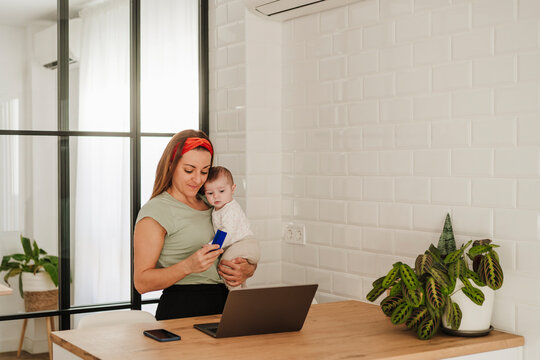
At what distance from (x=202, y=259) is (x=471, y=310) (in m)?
0.99

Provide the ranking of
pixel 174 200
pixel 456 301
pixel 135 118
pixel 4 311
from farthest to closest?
pixel 135 118
pixel 4 311
pixel 174 200
pixel 456 301

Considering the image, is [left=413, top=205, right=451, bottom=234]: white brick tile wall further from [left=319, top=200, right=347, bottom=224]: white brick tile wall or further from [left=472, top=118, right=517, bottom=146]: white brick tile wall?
[left=319, top=200, right=347, bottom=224]: white brick tile wall

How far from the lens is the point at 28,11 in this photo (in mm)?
3363

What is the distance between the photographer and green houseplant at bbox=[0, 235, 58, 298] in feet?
10.9

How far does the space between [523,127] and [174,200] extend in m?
1.36

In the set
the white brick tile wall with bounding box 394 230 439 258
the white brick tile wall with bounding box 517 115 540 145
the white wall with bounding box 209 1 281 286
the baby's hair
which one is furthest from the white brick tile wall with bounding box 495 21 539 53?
the white wall with bounding box 209 1 281 286

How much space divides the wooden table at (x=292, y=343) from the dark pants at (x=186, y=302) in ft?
0.69

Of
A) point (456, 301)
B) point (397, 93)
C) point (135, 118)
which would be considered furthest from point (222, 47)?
point (456, 301)

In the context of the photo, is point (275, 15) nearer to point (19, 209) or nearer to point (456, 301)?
point (19, 209)

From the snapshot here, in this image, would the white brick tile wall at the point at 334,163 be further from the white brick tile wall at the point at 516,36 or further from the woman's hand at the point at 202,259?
the white brick tile wall at the point at 516,36

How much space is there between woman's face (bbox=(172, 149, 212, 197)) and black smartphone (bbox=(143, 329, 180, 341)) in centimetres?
68

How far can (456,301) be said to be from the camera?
2322mm

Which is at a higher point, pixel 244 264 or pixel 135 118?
pixel 135 118

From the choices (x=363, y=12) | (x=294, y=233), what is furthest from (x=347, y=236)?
(x=363, y=12)
